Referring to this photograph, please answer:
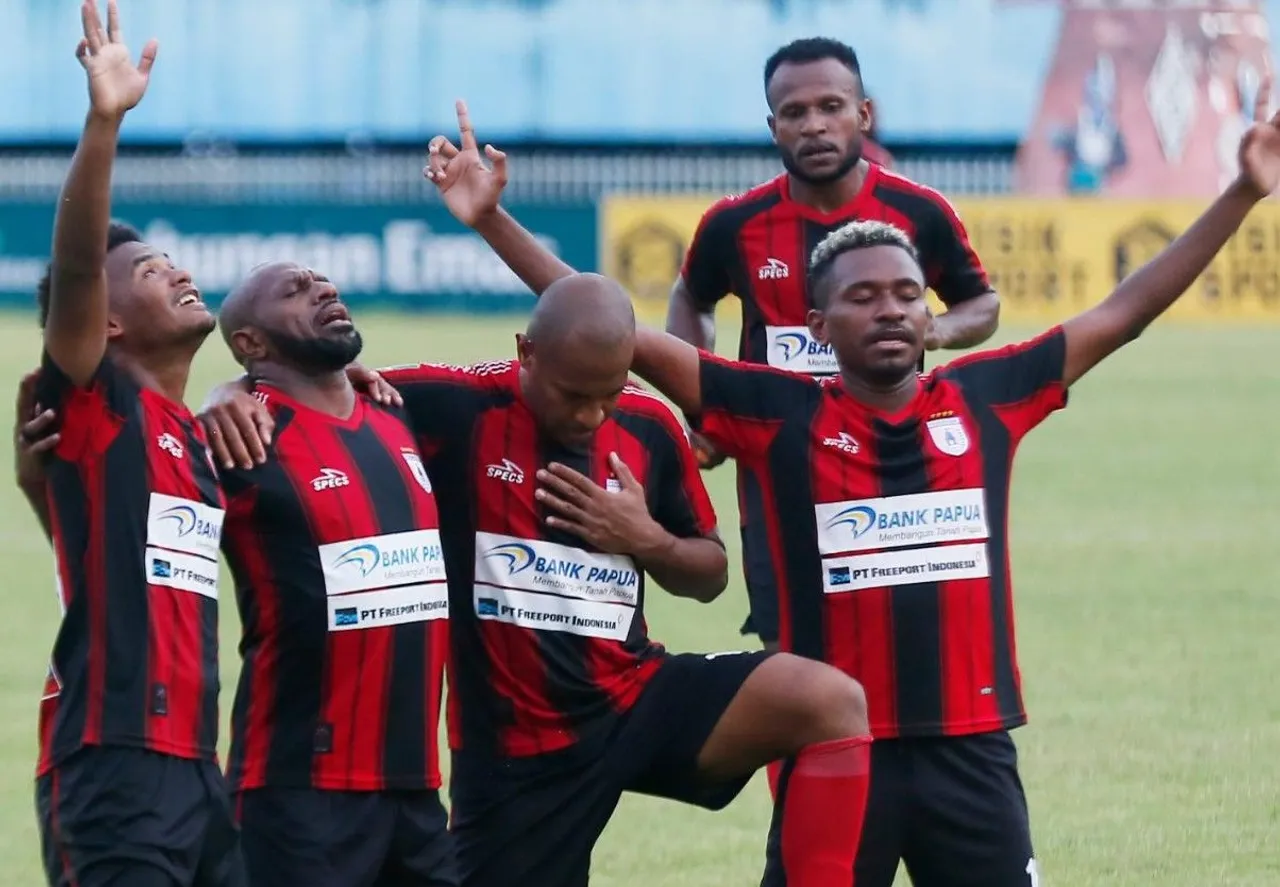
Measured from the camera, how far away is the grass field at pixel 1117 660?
6.54m

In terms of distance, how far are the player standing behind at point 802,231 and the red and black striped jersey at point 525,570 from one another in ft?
2.84

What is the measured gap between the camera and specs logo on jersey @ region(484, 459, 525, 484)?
5254 mm

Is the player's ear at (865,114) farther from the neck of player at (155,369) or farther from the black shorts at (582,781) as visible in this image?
the neck of player at (155,369)

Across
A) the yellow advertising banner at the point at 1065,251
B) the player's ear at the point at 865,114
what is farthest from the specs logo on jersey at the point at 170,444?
the yellow advertising banner at the point at 1065,251

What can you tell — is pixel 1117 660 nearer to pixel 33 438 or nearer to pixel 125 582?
pixel 125 582

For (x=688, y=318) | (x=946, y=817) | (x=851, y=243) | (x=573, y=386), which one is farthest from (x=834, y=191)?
(x=946, y=817)

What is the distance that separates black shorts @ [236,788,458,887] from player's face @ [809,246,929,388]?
1.41m

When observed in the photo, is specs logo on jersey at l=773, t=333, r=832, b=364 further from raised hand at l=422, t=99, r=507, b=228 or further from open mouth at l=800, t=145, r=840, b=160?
raised hand at l=422, t=99, r=507, b=228

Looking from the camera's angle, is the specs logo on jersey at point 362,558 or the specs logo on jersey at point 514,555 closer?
the specs logo on jersey at point 362,558

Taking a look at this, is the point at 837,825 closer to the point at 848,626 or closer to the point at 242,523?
the point at 848,626

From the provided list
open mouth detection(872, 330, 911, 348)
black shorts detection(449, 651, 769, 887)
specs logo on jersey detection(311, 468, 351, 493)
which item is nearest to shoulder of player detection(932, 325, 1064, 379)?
open mouth detection(872, 330, 911, 348)

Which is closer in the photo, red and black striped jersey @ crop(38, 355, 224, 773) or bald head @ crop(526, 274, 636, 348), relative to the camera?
red and black striped jersey @ crop(38, 355, 224, 773)

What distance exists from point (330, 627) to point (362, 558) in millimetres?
167

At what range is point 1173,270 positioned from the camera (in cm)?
540
